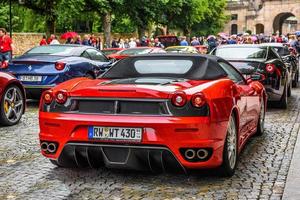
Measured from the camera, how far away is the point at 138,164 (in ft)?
18.5

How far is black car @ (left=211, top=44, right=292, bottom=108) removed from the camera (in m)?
11.7

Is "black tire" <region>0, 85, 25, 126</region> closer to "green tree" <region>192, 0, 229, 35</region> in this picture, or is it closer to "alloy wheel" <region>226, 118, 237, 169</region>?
"alloy wheel" <region>226, 118, 237, 169</region>

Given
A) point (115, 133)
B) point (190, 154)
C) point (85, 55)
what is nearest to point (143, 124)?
point (115, 133)

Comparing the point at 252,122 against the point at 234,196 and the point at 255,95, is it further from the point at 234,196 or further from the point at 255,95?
the point at 234,196

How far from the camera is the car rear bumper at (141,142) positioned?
17.8 ft

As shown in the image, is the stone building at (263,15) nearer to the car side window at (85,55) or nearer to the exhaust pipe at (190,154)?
the car side window at (85,55)

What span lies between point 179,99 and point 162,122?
0.28 meters

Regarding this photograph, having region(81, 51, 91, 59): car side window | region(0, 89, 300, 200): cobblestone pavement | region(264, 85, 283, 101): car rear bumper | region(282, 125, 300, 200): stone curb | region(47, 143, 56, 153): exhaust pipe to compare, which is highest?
region(81, 51, 91, 59): car side window

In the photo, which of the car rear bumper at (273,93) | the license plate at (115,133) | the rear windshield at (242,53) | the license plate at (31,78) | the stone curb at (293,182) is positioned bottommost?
the stone curb at (293,182)

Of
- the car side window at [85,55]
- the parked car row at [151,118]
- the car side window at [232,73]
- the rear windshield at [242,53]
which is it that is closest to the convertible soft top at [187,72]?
the parked car row at [151,118]

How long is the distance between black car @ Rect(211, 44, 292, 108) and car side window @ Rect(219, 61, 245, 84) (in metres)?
3.88

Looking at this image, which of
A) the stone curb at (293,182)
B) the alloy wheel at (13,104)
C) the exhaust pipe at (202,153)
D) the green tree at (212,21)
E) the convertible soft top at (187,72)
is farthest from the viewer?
the green tree at (212,21)

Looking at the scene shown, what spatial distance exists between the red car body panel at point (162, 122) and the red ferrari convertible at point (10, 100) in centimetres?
353

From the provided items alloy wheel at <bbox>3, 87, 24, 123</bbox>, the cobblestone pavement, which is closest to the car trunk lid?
the cobblestone pavement
